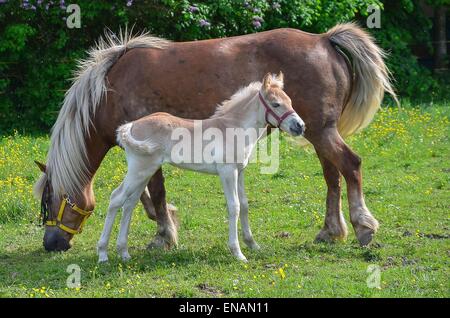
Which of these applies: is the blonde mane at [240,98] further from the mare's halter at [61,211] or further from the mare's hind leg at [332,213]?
the mare's halter at [61,211]

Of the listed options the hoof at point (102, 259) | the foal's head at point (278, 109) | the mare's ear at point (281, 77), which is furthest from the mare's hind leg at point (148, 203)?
the mare's ear at point (281, 77)

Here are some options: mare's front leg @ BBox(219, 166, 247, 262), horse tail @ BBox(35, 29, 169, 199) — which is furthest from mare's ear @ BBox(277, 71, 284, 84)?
horse tail @ BBox(35, 29, 169, 199)

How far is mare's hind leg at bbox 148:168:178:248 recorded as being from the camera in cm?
780

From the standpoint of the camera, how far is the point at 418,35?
18.3 metres

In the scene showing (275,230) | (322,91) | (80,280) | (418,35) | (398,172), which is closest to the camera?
(80,280)

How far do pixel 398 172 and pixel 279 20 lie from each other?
16.9ft

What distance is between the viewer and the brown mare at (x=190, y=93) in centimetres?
762

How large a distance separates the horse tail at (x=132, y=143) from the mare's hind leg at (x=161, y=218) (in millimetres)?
808

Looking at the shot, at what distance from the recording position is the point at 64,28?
14273mm

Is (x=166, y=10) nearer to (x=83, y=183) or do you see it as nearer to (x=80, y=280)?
(x=83, y=183)

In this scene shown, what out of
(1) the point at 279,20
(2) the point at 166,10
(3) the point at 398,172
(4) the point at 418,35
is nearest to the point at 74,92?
(3) the point at 398,172

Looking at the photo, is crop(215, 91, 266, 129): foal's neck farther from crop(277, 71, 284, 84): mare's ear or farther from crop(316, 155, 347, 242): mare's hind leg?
crop(316, 155, 347, 242): mare's hind leg

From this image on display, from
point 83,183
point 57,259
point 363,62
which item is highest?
point 363,62

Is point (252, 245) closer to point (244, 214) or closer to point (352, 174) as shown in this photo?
point (244, 214)
